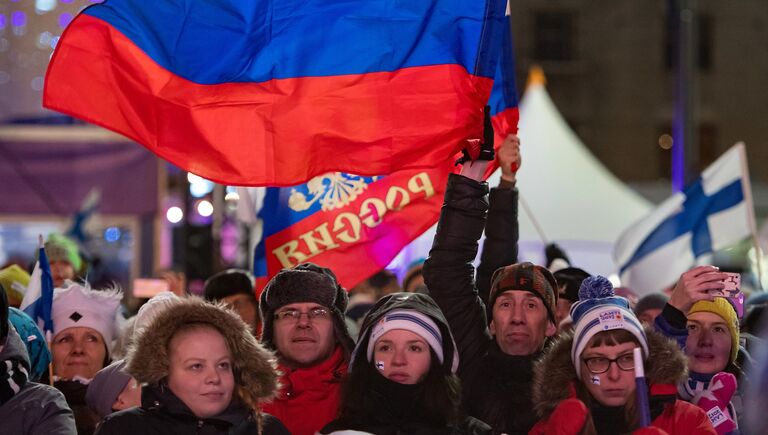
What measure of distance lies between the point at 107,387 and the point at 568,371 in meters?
1.75

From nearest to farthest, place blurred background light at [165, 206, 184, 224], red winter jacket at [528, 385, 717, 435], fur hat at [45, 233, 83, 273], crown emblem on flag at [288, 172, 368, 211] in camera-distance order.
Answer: red winter jacket at [528, 385, 717, 435]
crown emblem on flag at [288, 172, 368, 211]
fur hat at [45, 233, 83, 273]
blurred background light at [165, 206, 184, 224]

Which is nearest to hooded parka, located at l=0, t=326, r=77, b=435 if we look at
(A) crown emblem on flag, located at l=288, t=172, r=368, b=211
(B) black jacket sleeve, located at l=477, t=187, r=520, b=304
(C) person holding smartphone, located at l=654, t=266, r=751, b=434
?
→ (B) black jacket sleeve, located at l=477, t=187, r=520, b=304

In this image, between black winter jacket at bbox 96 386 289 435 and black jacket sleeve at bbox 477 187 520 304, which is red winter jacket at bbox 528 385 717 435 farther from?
black jacket sleeve at bbox 477 187 520 304

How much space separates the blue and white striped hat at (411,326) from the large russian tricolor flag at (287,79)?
1.24 metres

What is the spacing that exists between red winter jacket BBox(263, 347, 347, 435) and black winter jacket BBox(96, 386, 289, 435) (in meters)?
0.64

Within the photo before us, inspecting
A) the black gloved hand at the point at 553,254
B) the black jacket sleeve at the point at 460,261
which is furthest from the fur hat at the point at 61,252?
the black jacket sleeve at the point at 460,261

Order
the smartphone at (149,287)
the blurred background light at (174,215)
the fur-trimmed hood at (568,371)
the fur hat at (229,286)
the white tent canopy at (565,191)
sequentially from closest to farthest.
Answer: the fur-trimmed hood at (568,371) → the fur hat at (229,286) → the smartphone at (149,287) → the white tent canopy at (565,191) → the blurred background light at (174,215)

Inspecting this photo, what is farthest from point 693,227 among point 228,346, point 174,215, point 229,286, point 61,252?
point 174,215

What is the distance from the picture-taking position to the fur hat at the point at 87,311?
6.05 metres

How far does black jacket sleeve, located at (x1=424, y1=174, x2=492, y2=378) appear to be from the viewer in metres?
5.28

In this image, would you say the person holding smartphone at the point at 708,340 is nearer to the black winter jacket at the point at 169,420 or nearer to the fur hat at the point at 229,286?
the black winter jacket at the point at 169,420

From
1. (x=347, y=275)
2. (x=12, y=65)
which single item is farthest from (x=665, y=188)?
(x=347, y=275)

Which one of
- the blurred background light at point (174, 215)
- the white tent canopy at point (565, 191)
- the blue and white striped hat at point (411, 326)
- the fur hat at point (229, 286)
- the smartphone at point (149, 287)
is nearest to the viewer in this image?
the blue and white striped hat at point (411, 326)

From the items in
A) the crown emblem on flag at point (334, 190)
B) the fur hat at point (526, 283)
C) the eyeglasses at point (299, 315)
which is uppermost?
the crown emblem on flag at point (334, 190)
